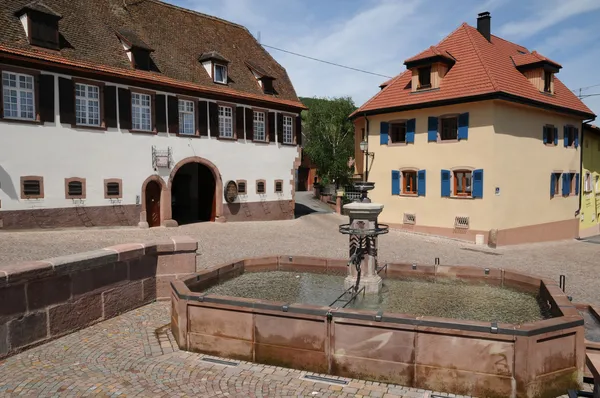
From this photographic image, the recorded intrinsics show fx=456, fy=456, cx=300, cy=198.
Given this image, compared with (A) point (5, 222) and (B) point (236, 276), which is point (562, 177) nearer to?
(B) point (236, 276)

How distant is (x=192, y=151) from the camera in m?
21.5

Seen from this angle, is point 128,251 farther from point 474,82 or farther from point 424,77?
point 424,77

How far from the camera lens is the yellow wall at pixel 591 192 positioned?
90.9 feet

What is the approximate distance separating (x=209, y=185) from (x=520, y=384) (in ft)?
66.0

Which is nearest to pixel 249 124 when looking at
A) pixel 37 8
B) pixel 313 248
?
pixel 313 248

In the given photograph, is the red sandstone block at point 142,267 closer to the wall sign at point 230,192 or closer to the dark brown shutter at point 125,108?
the dark brown shutter at point 125,108

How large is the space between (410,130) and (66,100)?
1504cm

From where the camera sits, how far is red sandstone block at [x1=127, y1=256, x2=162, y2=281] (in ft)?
27.6

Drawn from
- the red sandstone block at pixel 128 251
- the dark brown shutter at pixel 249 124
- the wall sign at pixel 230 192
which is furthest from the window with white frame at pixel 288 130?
the red sandstone block at pixel 128 251

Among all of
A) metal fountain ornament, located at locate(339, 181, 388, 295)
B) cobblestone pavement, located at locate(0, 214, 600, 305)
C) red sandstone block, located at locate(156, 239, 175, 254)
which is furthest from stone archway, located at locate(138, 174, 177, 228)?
metal fountain ornament, located at locate(339, 181, 388, 295)

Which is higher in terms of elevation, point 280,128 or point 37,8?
point 37,8

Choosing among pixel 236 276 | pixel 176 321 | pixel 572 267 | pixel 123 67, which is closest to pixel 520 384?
pixel 176 321

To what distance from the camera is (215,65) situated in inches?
888

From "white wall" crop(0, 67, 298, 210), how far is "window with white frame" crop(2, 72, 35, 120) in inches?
16.8
